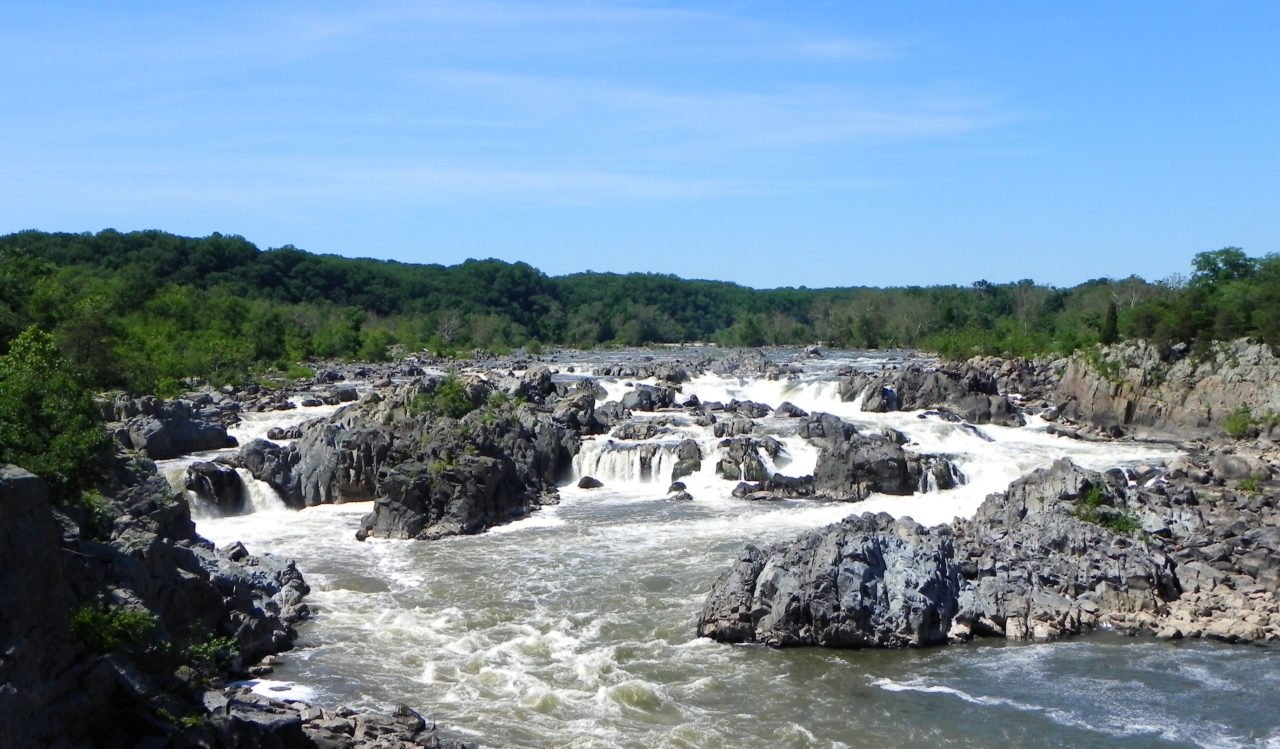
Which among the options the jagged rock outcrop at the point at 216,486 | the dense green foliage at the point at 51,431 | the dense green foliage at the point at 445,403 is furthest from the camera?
the dense green foliage at the point at 445,403

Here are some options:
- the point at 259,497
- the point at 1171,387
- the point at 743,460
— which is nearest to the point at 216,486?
the point at 259,497

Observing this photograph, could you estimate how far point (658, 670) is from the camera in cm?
2264

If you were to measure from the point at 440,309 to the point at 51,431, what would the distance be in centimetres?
12777

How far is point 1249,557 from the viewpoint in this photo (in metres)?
27.5

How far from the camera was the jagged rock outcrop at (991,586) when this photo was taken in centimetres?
2405

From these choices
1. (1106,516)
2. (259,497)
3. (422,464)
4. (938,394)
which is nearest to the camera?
(1106,516)

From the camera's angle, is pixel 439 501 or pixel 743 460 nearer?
pixel 439 501

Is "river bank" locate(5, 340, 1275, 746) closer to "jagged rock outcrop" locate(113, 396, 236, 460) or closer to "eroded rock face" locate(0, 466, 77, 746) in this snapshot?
"jagged rock outcrop" locate(113, 396, 236, 460)

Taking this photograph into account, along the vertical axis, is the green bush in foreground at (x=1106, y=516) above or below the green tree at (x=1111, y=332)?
below

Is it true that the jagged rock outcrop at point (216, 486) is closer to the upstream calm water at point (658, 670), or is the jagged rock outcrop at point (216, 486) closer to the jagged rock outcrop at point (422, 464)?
the jagged rock outcrop at point (422, 464)

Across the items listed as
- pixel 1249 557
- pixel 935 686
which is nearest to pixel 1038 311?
pixel 1249 557

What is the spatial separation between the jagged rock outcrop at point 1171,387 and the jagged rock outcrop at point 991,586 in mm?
24893

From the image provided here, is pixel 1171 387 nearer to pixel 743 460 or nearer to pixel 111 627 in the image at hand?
pixel 743 460

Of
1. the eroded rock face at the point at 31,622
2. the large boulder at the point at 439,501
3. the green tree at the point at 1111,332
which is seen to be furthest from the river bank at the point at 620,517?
the eroded rock face at the point at 31,622
